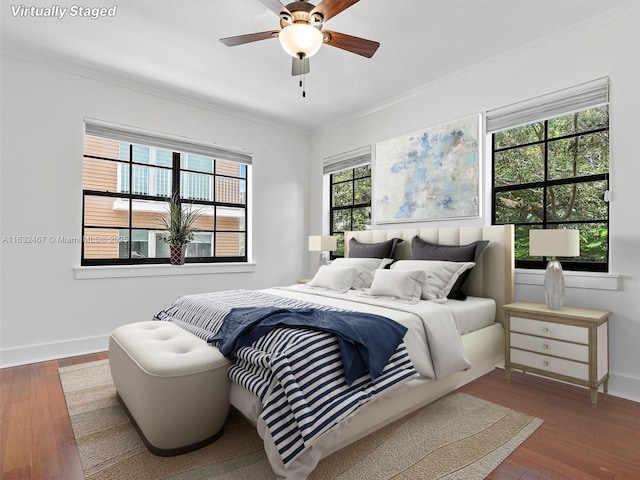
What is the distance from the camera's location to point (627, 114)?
2.60 metres

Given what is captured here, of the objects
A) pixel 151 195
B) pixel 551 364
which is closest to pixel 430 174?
pixel 551 364

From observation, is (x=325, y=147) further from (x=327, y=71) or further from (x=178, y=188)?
(x=178, y=188)

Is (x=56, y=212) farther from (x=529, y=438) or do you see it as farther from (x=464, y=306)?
(x=529, y=438)

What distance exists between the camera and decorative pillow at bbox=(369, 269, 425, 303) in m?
2.78

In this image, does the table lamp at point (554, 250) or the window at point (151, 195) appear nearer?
the table lamp at point (554, 250)

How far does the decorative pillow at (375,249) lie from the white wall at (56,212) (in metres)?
1.81

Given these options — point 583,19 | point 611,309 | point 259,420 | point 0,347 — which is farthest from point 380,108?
point 0,347

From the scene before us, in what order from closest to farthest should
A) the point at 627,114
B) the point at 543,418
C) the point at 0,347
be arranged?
the point at 543,418
the point at 627,114
the point at 0,347

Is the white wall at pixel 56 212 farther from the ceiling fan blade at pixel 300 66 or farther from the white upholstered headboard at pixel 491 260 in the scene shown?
the white upholstered headboard at pixel 491 260

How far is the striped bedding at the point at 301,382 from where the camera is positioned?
152cm

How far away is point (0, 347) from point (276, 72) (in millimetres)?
3411

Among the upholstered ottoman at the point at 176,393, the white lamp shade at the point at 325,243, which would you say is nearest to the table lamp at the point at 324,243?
the white lamp shade at the point at 325,243

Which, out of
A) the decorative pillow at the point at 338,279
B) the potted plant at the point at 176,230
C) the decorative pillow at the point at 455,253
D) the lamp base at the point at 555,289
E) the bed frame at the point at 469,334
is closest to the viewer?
Answer: the bed frame at the point at 469,334

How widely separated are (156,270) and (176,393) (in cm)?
247
